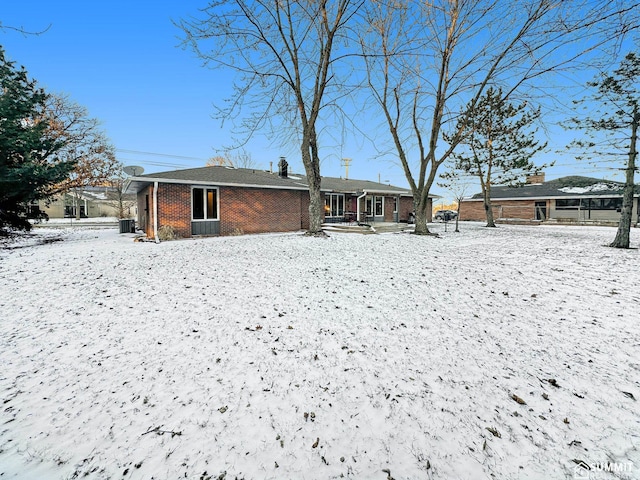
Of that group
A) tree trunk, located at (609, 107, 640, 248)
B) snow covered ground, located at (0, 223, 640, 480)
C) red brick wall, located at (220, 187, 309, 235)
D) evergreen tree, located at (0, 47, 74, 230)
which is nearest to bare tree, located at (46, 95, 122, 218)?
evergreen tree, located at (0, 47, 74, 230)

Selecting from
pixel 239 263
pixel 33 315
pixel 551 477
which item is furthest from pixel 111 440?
pixel 239 263

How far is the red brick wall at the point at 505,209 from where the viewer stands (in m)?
30.5

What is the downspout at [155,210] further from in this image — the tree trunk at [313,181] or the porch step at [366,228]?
the porch step at [366,228]

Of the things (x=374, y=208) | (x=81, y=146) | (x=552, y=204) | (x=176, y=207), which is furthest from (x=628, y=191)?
(x=81, y=146)

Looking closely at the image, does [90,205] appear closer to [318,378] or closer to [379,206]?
[379,206]

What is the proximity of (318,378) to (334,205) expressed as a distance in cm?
1868

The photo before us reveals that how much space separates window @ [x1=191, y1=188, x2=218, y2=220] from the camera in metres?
14.0

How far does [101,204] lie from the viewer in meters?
40.7

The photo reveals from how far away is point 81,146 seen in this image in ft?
74.6

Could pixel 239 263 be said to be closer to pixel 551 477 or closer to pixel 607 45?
pixel 551 477

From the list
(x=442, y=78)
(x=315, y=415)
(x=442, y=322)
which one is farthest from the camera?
(x=442, y=78)

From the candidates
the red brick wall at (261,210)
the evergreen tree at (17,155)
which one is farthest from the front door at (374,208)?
the evergreen tree at (17,155)

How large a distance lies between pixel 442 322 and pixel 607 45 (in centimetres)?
442

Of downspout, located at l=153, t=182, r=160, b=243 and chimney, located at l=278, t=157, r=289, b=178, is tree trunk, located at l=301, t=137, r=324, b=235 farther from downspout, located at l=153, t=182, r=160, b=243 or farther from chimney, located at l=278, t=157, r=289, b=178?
chimney, located at l=278, t=157, r=289, b=178
